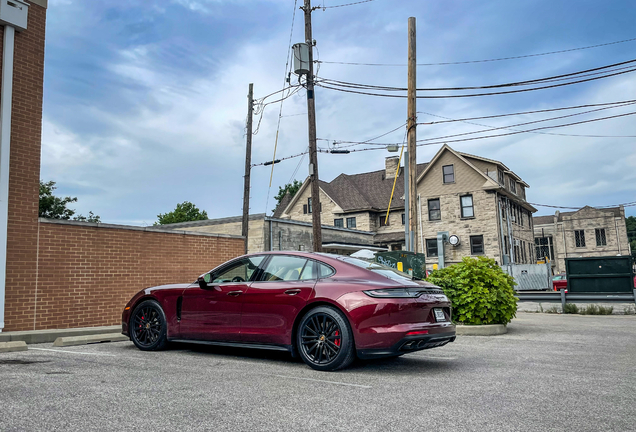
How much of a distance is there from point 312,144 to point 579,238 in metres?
54.9

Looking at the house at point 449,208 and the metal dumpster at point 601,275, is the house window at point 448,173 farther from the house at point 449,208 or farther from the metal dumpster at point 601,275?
the metal dumpster at point 601,275

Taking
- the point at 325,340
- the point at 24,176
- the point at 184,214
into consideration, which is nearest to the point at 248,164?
the point at 24,176

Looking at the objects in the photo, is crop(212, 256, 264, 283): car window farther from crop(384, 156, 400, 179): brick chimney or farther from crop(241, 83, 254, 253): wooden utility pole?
crop(384, 156, 400, 179): brick chimney

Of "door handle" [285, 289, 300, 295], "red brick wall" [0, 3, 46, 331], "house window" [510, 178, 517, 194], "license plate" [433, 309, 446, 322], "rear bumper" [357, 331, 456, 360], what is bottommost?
"rear bumper" [357, 331, 456, 360]

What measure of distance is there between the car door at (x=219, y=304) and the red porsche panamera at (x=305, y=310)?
13 mm

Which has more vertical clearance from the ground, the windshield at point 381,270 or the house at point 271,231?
the house at point 271,231

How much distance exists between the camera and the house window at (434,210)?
38.7 meters

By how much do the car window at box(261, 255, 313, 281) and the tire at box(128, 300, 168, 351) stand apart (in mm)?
1815

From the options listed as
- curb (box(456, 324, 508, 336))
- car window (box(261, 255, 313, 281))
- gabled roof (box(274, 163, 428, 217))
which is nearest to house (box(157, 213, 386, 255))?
gabled roof (box(274, 163, 428, 217))

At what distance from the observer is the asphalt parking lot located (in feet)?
12.3

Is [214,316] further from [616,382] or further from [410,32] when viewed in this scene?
[410,32]

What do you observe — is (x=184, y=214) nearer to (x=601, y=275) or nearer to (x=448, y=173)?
(x=448, y=173)

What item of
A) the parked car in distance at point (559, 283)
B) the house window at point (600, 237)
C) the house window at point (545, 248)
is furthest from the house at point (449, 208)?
the house window at point (545, 248)

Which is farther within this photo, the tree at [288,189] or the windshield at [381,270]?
the tree at [288,189]
